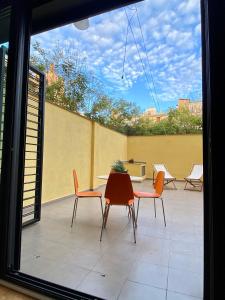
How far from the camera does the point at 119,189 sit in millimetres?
2521

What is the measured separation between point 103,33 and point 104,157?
3.56 meters

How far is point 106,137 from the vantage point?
668 centimetres

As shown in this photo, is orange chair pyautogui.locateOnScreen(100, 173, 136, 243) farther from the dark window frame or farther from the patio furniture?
the patio furniture

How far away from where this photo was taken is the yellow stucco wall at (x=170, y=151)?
7879 millimetres

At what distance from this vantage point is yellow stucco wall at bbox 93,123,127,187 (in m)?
5.86

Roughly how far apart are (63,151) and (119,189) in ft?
7.32

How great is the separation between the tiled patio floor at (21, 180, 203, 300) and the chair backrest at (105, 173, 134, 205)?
456 millimetres

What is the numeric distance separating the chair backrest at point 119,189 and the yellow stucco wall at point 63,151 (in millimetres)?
1767

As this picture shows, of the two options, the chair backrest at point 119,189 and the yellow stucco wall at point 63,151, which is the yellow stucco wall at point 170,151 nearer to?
the yellow stucco wall at point 63,151

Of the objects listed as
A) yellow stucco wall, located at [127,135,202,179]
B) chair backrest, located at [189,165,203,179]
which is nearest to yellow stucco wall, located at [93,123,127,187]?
yellow stucco wall, located at [127,135,202,179]

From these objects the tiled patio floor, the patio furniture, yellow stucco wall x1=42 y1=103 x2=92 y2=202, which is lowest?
the tiled patio floor

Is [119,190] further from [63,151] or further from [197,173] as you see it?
[197,173]

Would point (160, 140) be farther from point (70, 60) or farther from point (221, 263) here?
point (221, 263)

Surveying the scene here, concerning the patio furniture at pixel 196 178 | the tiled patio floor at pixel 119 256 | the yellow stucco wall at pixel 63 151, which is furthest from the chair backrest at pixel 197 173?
the yellow stucco wall at pixel 63 151
